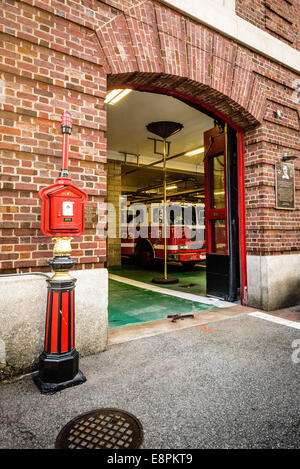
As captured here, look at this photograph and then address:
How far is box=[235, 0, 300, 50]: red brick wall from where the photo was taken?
5.09 meters

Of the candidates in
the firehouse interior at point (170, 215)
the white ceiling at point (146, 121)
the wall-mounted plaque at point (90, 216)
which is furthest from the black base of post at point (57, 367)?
the white ceiling at point (146, 121)

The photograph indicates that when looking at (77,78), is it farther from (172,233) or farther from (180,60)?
(172,233)

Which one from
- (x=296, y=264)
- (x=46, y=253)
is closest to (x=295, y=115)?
(x=296, y=264)

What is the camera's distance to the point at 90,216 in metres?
3.25

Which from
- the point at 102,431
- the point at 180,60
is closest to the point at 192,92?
the point at 180,60

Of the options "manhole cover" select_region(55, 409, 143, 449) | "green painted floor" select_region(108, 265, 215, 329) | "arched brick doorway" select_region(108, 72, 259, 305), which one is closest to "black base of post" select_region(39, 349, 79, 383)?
"manhole cover" select_region(55, 409, 143, 449)

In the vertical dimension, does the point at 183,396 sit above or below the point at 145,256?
below

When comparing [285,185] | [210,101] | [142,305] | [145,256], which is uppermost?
[210,101]

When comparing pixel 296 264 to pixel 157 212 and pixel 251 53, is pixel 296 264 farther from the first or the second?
pixel 157 212

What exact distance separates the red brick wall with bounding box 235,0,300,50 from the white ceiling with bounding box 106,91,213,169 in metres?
2.24

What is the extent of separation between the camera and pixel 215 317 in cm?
446

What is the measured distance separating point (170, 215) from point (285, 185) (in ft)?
15.5
